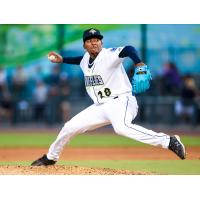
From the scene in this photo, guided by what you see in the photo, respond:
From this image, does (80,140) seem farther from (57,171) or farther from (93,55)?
(57,171)

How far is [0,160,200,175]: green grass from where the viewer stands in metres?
7.55

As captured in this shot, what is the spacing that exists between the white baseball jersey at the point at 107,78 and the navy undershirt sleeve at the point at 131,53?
0.17 metres

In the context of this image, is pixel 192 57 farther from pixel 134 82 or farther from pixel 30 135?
pixel 134 82

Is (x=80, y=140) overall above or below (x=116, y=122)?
below

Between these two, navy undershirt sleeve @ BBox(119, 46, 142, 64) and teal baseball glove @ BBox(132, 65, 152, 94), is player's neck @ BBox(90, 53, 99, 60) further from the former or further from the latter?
teal baseball glove @ BBox(132, 65, 152, 94)

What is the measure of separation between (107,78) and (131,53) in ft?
1.91

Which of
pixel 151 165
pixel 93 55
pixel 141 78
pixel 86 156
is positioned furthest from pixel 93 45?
pixel 86 156

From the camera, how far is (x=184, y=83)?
15125 mm

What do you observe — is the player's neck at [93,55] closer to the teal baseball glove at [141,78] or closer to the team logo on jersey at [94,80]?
the team logo on jersey at [94,80]

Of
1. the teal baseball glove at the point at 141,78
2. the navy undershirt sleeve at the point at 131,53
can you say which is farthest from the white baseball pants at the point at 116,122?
the navy undershirt sleeve at the point at 131,53

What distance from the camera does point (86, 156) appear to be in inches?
387

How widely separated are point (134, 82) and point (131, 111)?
13.8 inches

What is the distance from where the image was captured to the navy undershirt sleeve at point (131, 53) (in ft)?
21.8
